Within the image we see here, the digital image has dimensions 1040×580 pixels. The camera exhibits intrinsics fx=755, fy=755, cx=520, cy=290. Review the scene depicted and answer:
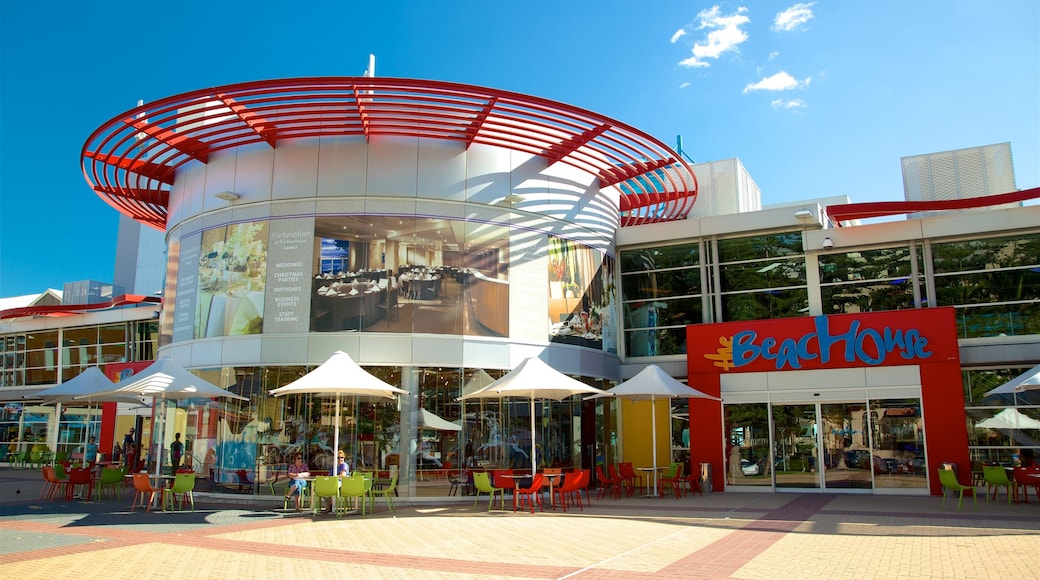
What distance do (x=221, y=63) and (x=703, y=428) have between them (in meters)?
14.5

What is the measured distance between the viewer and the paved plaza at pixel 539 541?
780 cm

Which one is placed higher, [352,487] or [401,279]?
[401,279]

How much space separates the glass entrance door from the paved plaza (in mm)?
2721

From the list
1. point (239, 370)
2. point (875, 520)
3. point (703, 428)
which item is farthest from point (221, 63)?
point (875, 520)

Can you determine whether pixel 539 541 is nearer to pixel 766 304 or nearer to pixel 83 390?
pixel 83 390

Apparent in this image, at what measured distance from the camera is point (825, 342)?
17.5 m

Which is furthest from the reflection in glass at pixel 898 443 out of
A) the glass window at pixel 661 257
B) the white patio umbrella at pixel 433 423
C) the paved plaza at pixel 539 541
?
the white patio umbrella at pixel 433 423

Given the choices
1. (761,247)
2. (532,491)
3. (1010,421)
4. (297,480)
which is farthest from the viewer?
(761,247)

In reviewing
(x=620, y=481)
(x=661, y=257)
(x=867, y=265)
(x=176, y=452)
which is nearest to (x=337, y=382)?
(x=176, y=452)

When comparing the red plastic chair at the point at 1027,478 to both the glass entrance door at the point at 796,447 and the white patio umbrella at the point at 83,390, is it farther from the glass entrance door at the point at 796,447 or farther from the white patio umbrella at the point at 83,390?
the white patio umbrella at the point at 83,390

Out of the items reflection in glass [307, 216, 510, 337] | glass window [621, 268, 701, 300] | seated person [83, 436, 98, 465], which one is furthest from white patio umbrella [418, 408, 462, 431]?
seated person [83, 436, 98, 465]

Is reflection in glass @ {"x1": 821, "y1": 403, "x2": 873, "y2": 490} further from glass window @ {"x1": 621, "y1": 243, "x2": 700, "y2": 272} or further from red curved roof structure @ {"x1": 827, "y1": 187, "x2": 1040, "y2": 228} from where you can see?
glass window @ {"x1": 621, "y1": 243, "x2": 700, "y2": 272}

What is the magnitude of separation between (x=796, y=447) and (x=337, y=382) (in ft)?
35.2

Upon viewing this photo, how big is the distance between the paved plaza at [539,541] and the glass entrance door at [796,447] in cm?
272
